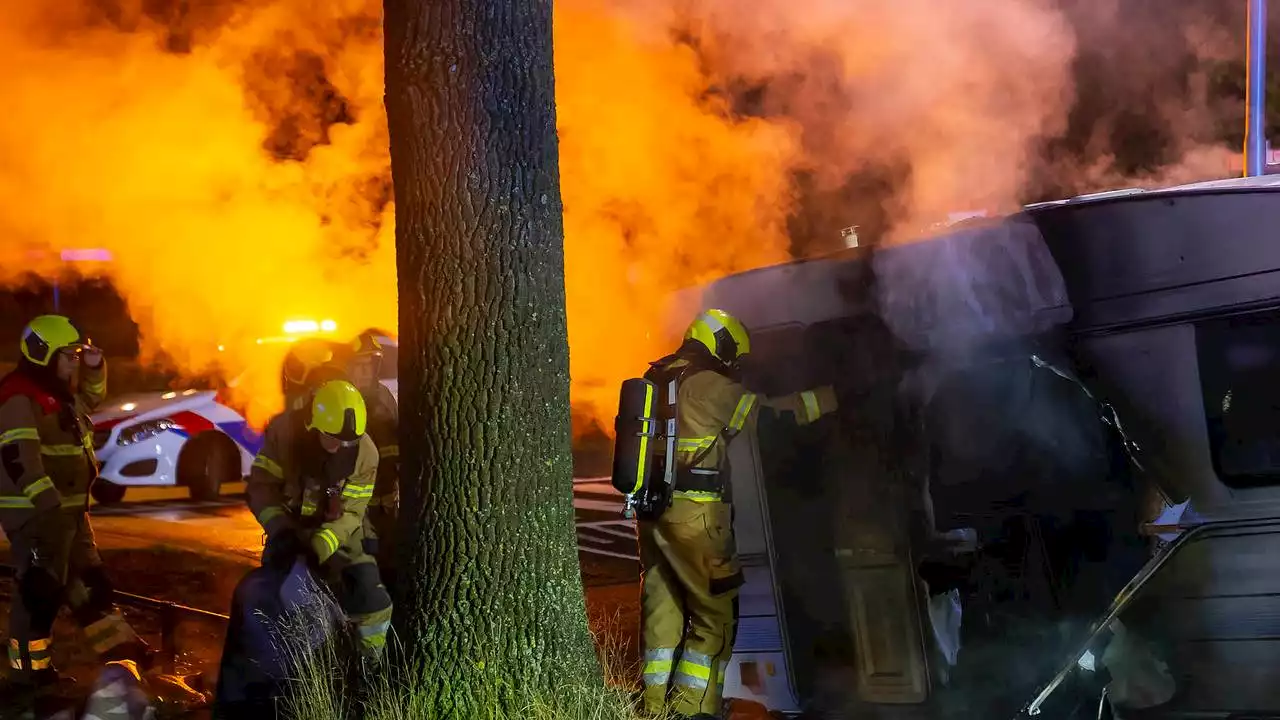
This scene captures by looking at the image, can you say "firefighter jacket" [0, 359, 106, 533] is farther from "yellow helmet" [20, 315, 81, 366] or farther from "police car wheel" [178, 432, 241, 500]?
"police car wheel" [178, 432, 241, 500]

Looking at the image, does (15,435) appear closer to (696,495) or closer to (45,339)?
(45,339)

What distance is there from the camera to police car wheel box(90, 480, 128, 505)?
10.7 meters

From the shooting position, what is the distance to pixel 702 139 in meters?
9.45

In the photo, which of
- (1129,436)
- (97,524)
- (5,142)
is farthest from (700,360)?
(5,142)

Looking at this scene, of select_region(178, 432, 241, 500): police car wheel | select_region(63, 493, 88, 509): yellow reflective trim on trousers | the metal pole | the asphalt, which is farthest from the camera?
select_region(178, 432, 241, 500): police car wheel

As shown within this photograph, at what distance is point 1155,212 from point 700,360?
5.97ft

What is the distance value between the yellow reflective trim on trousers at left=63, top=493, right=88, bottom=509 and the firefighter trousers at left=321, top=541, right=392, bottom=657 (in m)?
1.68

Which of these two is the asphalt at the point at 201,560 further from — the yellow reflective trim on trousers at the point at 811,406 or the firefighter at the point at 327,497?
the yellow reflective trim on trousers at the point at 811,406

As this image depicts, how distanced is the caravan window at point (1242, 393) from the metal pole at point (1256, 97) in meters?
4.45

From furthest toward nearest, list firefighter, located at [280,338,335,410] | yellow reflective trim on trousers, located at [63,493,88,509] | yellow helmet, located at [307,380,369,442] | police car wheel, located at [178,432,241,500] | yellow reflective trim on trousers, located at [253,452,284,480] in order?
police car wheel, located at [178,432,241,500] < yellow reflective trim on trousers, located at [63,493,88,509] < firefighter, located at [280,338,335,410] < yellow reflective trim on trousers, located at [253,452,284,480] < yellow helmet, located at [307,380,369,442]

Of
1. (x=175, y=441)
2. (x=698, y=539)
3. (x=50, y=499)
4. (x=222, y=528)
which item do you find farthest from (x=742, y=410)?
(x=175, y=441)

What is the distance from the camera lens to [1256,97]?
25.1 ft

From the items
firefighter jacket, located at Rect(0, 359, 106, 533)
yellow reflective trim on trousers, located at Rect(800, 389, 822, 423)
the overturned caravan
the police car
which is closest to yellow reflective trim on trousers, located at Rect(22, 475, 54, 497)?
firefighter jacket, located at Rect(0, 359, 106, 533)

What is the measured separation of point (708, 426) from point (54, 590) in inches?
131
